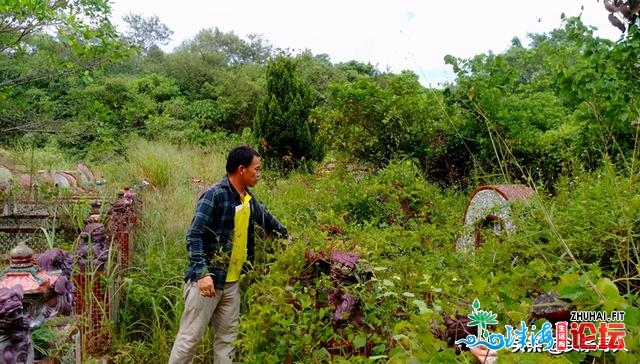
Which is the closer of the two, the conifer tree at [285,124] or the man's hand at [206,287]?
the man's hand at [206,287]

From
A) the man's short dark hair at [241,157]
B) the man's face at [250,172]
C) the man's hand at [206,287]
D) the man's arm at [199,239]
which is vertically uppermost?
the man's short dark hair at [241,157]

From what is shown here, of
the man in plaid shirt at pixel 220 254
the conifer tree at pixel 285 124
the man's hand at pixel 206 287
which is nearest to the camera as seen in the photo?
A: the man's hand at pixel 206 287

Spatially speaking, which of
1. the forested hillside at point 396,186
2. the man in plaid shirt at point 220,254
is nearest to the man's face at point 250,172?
the man in plaid shirt at point 220,254

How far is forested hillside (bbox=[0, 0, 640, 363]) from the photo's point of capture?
76.8 inches

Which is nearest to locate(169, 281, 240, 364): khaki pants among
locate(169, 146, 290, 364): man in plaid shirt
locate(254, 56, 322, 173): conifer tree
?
locate(169, 146, 290, 364): man in plaid shirt

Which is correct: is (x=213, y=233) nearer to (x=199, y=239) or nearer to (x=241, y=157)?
(x=199, y=239)

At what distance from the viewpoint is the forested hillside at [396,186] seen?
6.40ft

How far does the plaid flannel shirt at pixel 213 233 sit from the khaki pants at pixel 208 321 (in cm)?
9

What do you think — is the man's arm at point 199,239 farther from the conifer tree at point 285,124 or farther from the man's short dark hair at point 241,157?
the conifer tree at point 285,124

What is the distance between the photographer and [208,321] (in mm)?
3090

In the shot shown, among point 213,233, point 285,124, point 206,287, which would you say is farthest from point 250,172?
point 285,124

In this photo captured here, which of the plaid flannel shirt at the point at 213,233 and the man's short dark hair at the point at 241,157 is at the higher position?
the man's short dark hair at the point at 241,157

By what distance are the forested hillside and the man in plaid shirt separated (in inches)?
6.5

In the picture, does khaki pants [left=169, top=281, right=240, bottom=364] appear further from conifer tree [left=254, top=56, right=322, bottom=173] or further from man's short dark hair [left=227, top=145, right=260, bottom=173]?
conifer tree [left=254, top=56, right=322, bottom=173]
